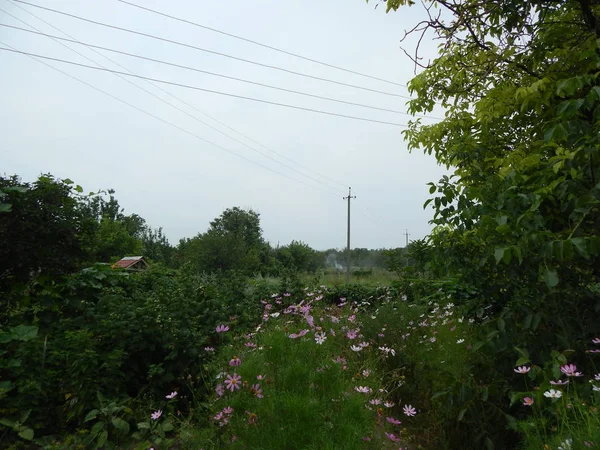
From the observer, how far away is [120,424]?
8.52 ft

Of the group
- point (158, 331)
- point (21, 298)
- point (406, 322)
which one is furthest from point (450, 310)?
point (21, 298)

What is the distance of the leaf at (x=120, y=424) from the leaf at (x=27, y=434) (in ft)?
1.56

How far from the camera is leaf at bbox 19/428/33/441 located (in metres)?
2.60

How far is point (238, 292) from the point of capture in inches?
184

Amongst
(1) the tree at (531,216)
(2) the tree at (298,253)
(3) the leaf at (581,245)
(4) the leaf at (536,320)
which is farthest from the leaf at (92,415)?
(2) the tree at (298,253)

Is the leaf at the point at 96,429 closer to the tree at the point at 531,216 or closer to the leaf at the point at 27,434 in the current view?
the leaf at the point at 27,434

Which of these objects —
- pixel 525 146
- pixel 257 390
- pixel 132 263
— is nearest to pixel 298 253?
pixel 132 263

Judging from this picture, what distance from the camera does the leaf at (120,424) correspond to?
2.59 metres

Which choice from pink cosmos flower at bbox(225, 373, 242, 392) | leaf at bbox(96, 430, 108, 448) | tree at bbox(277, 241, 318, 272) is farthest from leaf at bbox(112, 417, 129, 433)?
tree at bbox(277, 241, 318, 272)

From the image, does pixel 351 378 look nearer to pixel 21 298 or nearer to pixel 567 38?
pixel 21 298

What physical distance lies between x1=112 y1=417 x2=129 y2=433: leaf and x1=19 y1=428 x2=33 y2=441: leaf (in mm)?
477

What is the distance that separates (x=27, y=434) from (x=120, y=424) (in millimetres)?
549

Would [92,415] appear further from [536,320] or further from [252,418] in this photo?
[536,320]

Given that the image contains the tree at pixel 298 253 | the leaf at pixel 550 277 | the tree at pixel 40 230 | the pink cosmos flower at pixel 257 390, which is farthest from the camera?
the tree at pixel 298 253
